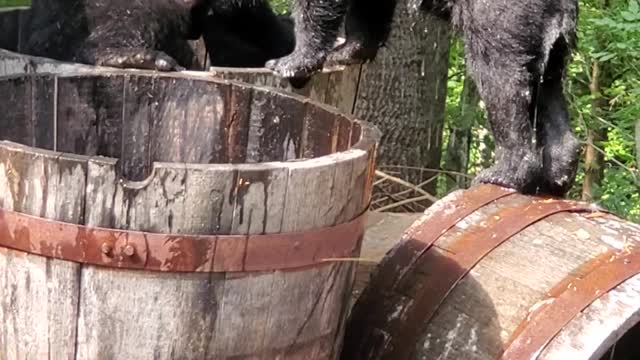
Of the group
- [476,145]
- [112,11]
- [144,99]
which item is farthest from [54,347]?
[476,145]

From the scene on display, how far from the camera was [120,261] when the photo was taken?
6.63 ft

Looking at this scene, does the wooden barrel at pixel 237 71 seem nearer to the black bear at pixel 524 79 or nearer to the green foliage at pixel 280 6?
the black bear at pixel 524 79

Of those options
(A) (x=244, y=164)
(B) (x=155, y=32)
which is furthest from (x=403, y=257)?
(B) (x=155, y=32)

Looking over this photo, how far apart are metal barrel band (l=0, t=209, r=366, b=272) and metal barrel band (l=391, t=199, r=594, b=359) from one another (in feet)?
2.29

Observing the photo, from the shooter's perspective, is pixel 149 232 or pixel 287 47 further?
pixel 287 47

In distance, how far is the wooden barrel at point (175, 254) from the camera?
2010mm

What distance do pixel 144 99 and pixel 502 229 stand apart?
1025mm

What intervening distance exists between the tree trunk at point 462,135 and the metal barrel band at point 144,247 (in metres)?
5.15

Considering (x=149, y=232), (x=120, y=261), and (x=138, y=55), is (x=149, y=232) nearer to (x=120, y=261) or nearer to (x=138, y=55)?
(x=120, y=261)

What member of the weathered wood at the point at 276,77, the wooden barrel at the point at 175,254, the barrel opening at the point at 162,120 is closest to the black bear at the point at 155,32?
the weathered wood at the point at 276,77

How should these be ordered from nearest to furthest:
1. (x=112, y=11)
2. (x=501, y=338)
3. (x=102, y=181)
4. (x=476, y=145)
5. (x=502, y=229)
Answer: (x=102, y=181)
(x=501, y=338)
(x=502, y=229)
(x=112, y=11)
(x=476, y=145)

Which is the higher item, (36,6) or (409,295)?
(36,6)

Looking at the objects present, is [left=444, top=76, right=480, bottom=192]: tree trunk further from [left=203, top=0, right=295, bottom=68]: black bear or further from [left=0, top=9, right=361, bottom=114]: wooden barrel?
[left=0, top=9, right=361, bottom=114]: wooden barrel

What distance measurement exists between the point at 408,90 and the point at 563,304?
360cm
